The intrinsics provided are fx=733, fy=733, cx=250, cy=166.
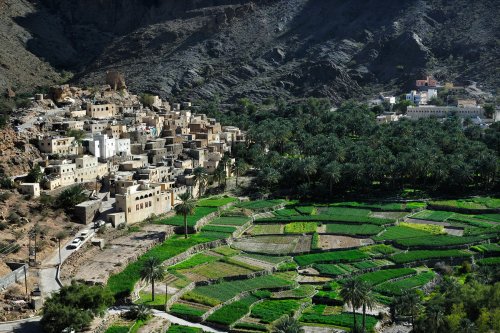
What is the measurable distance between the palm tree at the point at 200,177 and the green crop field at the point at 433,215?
22.3m

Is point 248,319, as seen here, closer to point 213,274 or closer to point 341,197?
point 213,274

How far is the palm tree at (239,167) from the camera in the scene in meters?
84.4

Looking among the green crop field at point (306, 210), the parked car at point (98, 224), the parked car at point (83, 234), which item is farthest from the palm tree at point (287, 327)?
the green crop field at point (306, 210)

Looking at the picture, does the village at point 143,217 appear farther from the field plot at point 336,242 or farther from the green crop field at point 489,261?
the green crop field at point 489,261

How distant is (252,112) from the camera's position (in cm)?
12662

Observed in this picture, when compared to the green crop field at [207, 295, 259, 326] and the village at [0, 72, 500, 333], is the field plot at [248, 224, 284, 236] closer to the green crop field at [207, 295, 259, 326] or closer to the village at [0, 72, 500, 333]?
the village at [0, 72, 500, 333]

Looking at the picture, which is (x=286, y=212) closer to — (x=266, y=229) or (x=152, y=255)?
(x=266, y=229)

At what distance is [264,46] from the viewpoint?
537 ft

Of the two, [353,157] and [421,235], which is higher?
[353,157]

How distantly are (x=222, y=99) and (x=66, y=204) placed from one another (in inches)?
3090

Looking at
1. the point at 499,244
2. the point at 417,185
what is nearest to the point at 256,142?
the point at 417,185

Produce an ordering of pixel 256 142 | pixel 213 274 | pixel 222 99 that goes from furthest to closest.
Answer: pixel 222 99, pixel 256 142, pixel 213 274

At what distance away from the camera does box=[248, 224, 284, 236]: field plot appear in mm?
68500

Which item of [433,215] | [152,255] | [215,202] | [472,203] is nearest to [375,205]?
[433,215]
